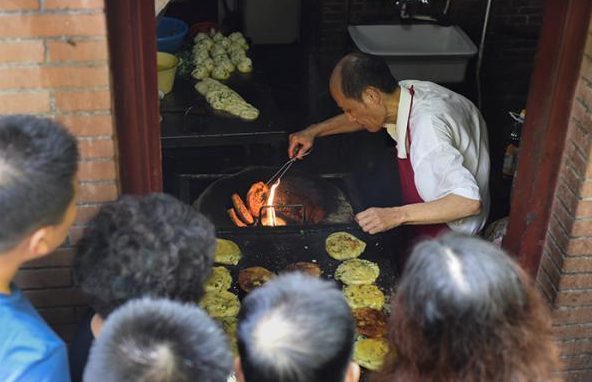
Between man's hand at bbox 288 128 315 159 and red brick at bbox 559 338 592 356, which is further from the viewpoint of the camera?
man's hand at bbox 288 128 315 159

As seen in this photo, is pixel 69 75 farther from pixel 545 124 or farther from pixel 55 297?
pixel 545 124

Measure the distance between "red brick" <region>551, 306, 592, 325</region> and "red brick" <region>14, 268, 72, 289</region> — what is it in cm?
234

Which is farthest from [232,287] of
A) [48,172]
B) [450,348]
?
[450,348]

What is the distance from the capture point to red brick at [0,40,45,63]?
8.56ft

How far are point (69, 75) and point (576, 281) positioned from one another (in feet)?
8.20

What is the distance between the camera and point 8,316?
84.4 inches

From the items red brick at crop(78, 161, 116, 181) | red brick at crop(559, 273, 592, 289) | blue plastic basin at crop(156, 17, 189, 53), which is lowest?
red brick at crop(559, 273, 592, 289)

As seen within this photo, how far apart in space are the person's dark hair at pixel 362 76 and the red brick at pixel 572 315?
146cm

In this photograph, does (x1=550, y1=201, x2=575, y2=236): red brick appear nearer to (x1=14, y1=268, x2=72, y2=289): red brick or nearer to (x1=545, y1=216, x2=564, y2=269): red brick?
(x1=545, y1=216, x2=564, y2=269): red brick

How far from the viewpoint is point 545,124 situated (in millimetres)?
3289

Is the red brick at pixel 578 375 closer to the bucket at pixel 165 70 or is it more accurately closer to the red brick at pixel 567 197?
the red brick at pixel 567 197

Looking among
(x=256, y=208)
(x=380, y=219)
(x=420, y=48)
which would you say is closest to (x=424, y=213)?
(x=380, y=219)

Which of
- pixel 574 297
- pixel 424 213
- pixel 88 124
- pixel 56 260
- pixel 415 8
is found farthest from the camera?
pixel 415 8

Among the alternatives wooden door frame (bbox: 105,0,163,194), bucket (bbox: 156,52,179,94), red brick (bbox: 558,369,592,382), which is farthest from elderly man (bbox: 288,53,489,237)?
bucket (bbox: 156,52,179,94)
